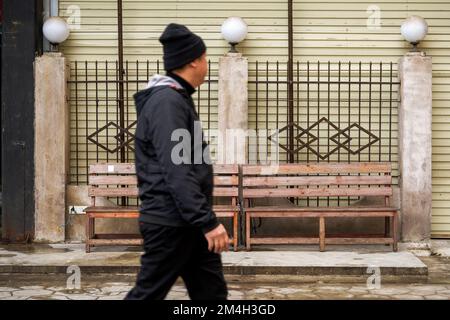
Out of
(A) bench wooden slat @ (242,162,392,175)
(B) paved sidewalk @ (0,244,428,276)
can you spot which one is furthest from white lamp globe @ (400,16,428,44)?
(B) paved sidewalk @ (0,244,428,276)

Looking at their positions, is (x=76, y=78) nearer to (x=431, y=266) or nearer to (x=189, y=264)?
(x=431, y=266)

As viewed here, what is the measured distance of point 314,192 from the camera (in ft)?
34.1

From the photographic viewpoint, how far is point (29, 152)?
1114cm

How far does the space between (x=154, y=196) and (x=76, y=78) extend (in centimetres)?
715

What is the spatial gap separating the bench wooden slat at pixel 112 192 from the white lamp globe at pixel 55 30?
2301 mm

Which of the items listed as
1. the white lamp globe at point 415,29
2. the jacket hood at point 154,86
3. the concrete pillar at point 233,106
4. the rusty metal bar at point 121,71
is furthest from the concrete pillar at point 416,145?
the jacket hood at point 154,86

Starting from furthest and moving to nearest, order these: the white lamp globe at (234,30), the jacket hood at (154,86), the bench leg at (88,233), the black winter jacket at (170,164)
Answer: the white lamp globe at (234,30)
the bench leg at (88,233)
the jacket hood at (154,86)
the black winter jacket at (170,164)

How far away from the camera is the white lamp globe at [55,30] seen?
11.0m

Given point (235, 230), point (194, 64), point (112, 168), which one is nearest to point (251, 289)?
point (235, 230)

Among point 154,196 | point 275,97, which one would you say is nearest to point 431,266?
point 275,97

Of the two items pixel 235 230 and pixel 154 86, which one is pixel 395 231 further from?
pixel 154 86

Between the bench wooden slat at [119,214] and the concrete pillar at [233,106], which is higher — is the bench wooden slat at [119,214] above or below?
below

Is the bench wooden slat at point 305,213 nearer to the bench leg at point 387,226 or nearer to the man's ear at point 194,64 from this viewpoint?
the bench leg at point 387,226

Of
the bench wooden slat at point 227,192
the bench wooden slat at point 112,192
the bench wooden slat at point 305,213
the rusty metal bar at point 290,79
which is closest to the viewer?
the bench wooden slat at point 305,213
